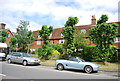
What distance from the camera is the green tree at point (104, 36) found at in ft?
52.5

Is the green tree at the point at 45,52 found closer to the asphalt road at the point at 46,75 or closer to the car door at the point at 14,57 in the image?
the car door at the point at 14,57

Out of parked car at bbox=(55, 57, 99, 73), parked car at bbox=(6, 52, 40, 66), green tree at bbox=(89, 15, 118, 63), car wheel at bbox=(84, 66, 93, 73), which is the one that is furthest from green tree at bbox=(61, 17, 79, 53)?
car wheel at bbox=(84, 66, 93, 73)

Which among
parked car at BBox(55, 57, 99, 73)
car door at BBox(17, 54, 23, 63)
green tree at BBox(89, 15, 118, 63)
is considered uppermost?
green tree at BBox(89, 15, 118, 63)

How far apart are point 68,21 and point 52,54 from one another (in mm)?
6707

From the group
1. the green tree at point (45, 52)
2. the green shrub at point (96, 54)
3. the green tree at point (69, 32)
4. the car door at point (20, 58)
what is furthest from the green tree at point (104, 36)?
the car door at point (20, 58)

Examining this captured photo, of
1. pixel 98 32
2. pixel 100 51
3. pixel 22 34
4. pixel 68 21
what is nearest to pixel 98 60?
pixel 100 51

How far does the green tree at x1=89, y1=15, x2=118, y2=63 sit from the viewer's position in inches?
630

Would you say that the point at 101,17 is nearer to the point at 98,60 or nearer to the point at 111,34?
the point at 111,34

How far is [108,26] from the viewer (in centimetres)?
1594

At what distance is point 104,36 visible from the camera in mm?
16281

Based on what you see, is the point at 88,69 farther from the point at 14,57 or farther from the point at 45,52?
the point at 45,52

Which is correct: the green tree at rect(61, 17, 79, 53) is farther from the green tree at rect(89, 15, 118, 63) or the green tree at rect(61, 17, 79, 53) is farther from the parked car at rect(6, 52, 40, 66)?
the parked car at rect(6, 52, 40, 66)

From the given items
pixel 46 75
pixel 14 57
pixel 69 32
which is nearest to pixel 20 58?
pixel 14 57

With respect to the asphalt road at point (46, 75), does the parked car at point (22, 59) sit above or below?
above
